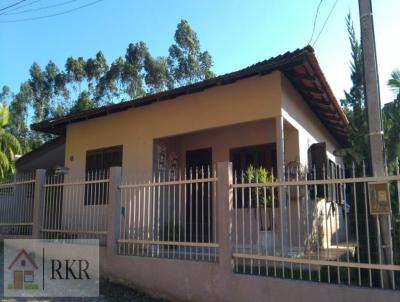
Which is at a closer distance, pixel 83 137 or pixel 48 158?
pixel 83 137

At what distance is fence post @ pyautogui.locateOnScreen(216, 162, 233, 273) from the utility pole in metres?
1.91

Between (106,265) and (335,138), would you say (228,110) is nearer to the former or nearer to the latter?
(106,265)

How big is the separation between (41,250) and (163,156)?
3.32m

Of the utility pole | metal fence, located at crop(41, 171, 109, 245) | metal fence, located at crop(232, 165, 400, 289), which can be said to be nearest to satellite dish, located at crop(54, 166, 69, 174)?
metal fence, located at crop(41, 171, 109, 245)

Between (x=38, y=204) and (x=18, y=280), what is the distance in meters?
2.08

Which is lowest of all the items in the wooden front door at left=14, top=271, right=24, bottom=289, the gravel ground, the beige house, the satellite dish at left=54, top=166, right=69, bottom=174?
the gravel ground

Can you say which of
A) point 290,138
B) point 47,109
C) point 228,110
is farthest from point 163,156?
point 47,109

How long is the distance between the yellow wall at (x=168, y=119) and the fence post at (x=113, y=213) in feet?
7.42

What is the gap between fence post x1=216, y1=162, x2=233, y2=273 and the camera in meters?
5.82

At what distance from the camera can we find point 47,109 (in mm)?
32000

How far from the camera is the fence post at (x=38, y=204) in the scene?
8.95 m

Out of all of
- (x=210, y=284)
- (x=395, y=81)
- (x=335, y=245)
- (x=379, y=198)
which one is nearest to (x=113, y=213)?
(x=210, y=284)

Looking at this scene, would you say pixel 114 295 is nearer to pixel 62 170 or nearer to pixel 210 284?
pixel 210 284

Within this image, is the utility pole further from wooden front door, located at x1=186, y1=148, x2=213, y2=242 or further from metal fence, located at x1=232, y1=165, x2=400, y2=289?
wooden front door, located at x1=186, y1=148, x2=213, y2=242
